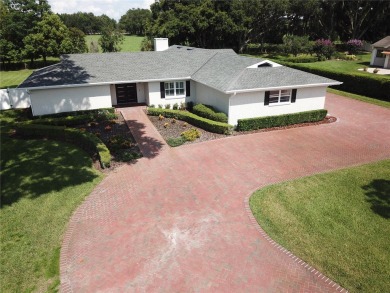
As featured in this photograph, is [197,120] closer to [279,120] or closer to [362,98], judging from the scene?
[279,120]

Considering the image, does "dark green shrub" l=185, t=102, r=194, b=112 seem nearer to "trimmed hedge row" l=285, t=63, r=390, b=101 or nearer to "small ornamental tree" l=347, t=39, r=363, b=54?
"trimmed hedge row" l=285, t=63, r=390, b=101

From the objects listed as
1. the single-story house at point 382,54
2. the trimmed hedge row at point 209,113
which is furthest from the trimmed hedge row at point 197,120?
the single-story house at point 382,54

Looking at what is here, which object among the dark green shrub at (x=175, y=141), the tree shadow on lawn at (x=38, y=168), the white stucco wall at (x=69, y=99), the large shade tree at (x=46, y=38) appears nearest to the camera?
the tree shadow on lawn at (x=38, y=168)

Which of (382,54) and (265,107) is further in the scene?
(382,54)

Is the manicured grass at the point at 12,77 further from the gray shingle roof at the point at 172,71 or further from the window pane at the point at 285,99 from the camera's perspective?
the window pane at the point at 285,99

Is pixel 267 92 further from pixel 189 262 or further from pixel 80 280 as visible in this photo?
pixel 80 280

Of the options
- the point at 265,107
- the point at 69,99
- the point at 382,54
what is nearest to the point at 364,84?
the point at 265,107

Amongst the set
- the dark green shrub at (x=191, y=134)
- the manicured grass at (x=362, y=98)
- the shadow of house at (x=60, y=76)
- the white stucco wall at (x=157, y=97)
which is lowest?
the dark green shrub at (x=191, y=134)
